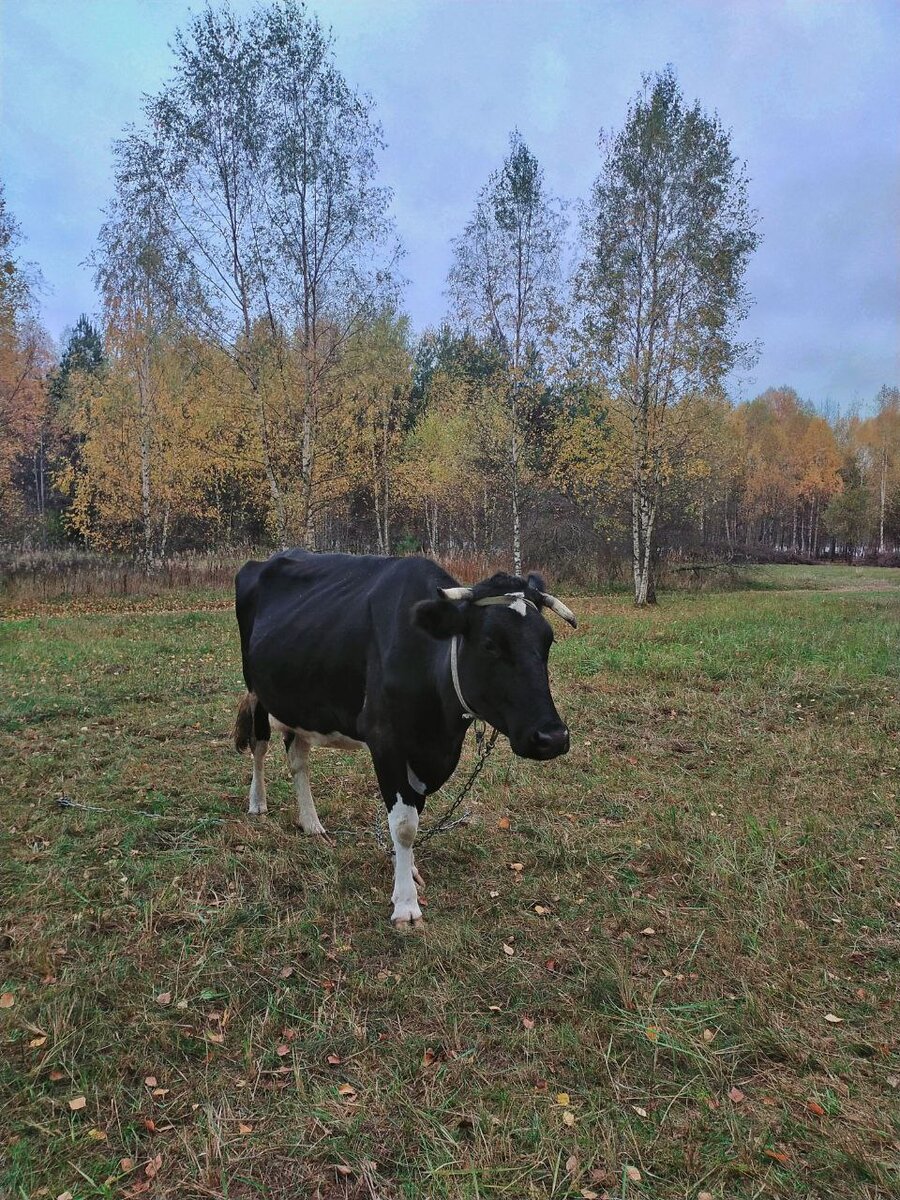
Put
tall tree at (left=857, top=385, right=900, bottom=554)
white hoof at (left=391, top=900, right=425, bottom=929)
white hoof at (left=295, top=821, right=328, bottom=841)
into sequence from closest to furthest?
1. white hoof at (left=391, top=900, right=425, bottom=929)
2. white hoof at (left=295, top=821, right=328, bottom=841)
3. tall tree at (left=857, top=385, right=900, bottom=554)

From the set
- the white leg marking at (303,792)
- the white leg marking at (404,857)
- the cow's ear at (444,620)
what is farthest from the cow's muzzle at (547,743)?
the white leg marking at (303,792)

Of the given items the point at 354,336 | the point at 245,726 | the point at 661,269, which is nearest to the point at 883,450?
the point at 661,269

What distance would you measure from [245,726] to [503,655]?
2.80 m

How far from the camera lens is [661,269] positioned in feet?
69.4

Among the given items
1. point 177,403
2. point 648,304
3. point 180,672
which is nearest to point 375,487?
point 177,403

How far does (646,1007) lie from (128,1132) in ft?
6.99

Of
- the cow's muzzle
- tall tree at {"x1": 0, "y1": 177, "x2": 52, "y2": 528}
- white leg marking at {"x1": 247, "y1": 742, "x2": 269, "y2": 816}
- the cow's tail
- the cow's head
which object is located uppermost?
tall tree at {"x1": 0, "y1": 177, "x2": 52, "y2": 528}

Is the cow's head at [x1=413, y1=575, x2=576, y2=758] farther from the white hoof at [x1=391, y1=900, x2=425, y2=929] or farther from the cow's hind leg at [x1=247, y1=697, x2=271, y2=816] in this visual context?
the cow's hind leg at [x1=247, y1=697, x2=271, y2=816]

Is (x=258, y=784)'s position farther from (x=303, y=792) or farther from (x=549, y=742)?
(x=549, y=742)

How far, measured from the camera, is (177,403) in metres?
26.8

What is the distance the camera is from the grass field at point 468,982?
94.3 inches

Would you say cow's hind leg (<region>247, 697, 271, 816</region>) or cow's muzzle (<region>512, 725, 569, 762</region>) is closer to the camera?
cow's muzzle (<region>512, 725, 569, 762</region>)

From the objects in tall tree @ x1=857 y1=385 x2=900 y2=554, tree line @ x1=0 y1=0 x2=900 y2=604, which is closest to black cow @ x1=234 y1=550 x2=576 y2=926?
tree line @ x1=0 y1=0 x2=900 y2=604

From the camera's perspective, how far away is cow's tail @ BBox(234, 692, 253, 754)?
547 centimetres
